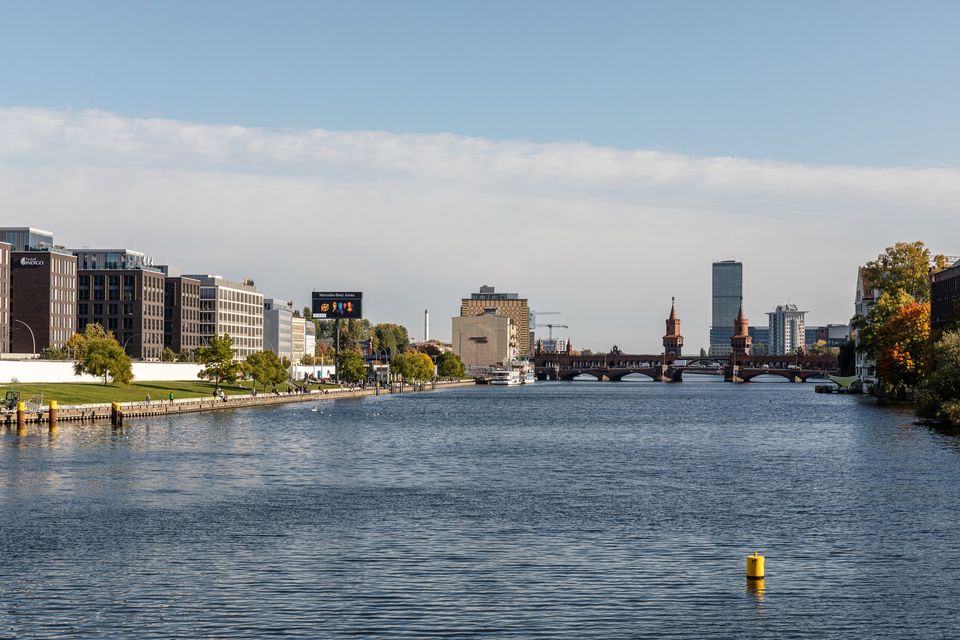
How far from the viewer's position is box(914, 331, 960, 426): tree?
120 metres

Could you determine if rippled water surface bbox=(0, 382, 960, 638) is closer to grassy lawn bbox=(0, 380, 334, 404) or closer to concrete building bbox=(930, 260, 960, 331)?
grassy lawn bbox=(0, 380, 334, 404)

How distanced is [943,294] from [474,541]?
159289 millimetres

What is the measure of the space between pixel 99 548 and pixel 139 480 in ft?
85.9

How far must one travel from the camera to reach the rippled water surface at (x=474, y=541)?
127 ft

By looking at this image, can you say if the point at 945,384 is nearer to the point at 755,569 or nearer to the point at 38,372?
the point at 755,569

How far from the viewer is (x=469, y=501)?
218ft

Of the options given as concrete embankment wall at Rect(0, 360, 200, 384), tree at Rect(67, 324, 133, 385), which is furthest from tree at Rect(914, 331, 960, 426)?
concrete embankment wall at Rect(0, 360, 200, 384)

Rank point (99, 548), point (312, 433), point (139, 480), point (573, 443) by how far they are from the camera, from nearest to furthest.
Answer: point (99, 548) < point (139, 480) < point (573, 443) < point (312, 433)

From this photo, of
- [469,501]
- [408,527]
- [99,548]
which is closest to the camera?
[99,548]

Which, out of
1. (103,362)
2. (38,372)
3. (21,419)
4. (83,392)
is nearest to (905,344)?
(103,362)

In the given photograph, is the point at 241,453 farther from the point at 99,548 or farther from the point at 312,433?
the point at 99,548

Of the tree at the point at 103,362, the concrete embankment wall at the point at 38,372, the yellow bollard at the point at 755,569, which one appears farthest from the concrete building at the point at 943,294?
the yellow bollard at the point at 755,569

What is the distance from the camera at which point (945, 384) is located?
402ft

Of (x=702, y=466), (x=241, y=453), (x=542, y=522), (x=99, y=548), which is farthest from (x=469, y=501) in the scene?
(x=241, y=453)
